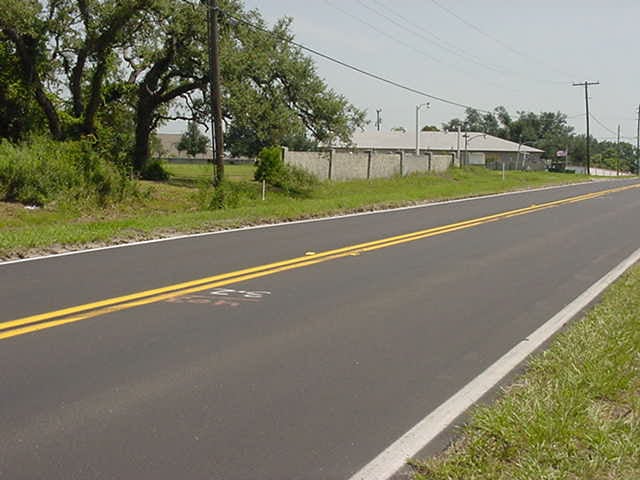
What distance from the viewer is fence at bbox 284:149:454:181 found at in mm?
37094

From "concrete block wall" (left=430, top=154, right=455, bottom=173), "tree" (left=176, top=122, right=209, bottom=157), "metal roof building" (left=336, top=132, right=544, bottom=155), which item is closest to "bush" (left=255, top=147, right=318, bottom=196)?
"concrete block wall" (left=430, top=154, right=455, bottom=173)

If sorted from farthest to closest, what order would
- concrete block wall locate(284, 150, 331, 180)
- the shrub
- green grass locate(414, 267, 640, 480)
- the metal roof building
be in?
1. the metal roof building
2. concrete block wall locate(284, 150, 331, 180)
3. the shrub
4. green grass locate(414, 267, 640, 480)

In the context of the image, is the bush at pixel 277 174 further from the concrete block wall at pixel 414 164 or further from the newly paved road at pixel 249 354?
the newly paved road at pixel 249 354

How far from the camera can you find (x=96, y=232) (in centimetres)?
1477

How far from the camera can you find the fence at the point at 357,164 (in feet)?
122

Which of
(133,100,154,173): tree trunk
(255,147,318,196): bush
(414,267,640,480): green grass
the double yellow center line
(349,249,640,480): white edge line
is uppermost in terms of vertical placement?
A: (133,100,154,173): tree trunk

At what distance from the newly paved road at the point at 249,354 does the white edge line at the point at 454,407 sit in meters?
0.08

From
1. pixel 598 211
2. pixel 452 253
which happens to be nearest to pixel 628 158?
pixel 598 211

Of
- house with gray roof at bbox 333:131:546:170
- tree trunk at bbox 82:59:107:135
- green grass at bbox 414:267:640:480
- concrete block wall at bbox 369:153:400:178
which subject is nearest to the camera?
green grass at bbox 414:267:640:480

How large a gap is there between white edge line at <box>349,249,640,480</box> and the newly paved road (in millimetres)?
85

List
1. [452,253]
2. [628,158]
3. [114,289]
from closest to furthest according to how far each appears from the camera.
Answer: [114,289] → [452,253] → [628,158]

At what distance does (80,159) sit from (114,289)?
54.5 ft

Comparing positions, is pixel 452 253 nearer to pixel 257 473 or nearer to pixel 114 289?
pixel 114 289

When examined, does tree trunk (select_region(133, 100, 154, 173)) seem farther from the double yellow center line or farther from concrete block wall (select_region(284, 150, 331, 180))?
the double yellow center line
